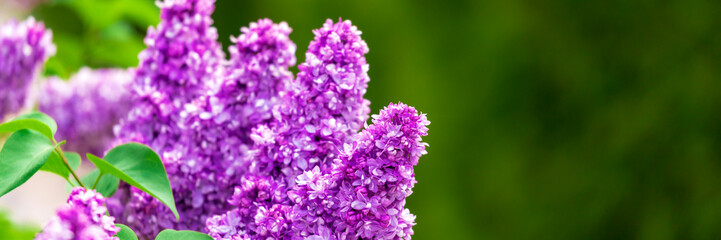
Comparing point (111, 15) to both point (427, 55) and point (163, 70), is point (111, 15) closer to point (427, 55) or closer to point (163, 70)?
point (427, 55)

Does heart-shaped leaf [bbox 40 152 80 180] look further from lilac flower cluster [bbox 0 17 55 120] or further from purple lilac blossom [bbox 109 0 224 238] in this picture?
lilac flower cluster [bbox 0 17 55 120]

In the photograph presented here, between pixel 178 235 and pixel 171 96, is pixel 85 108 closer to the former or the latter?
pixel 171 96

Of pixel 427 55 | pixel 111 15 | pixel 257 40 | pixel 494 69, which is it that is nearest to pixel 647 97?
pixel 494 69

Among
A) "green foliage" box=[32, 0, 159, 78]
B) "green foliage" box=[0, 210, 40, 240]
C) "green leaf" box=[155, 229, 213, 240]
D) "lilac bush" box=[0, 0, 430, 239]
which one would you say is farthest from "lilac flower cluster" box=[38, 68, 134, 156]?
"green leaf" box=[155, 229, 213, 240]

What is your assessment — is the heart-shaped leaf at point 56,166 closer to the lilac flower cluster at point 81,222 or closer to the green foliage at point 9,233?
the lilac flower cluster at point 81,222

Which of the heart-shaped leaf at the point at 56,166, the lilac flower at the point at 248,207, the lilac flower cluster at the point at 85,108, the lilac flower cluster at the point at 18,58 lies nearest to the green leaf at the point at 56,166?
the heart-shaped leaf at the point at 56,166
